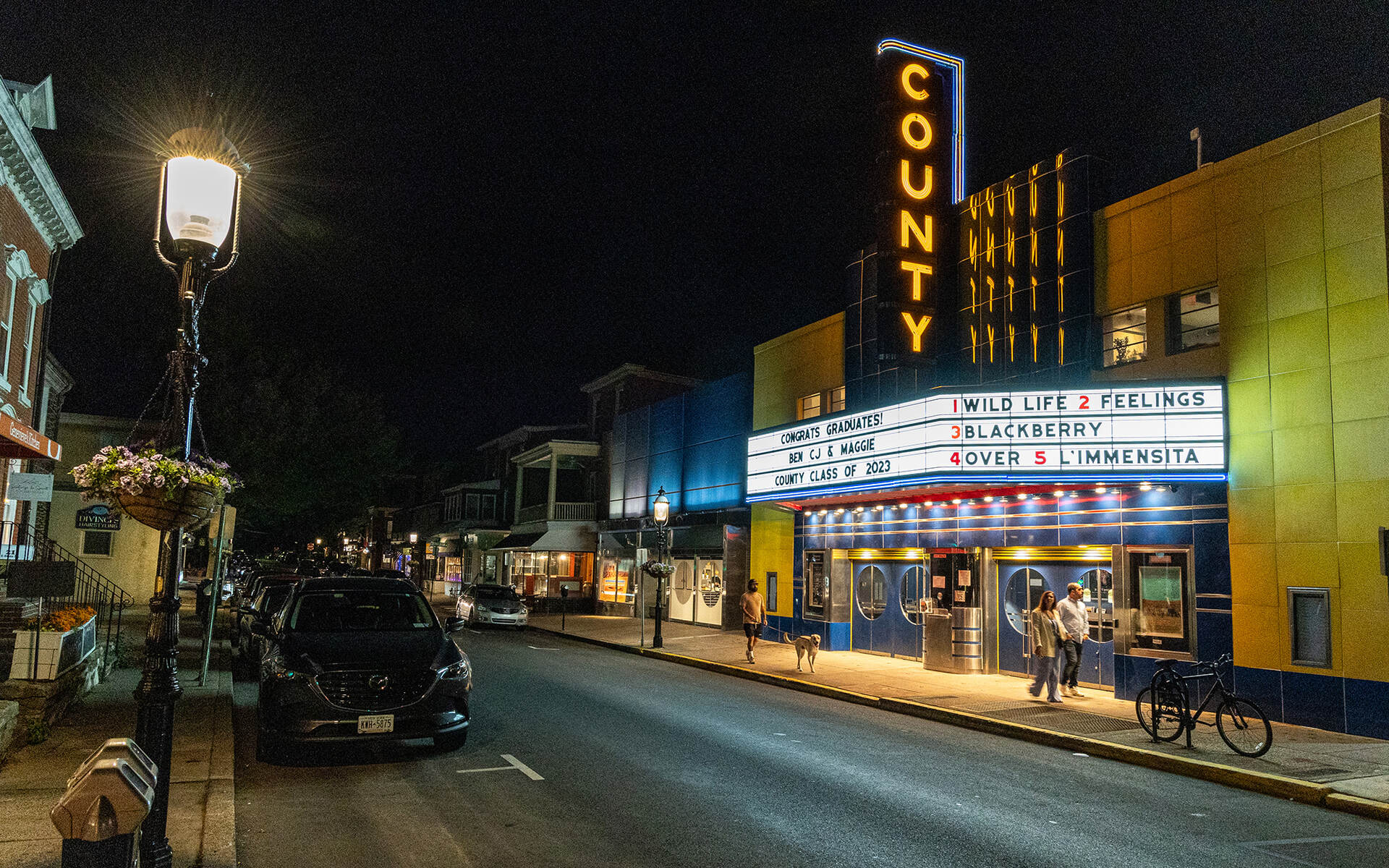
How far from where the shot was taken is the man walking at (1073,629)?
14.4 metres

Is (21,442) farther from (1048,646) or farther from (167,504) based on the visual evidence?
(1048,646)

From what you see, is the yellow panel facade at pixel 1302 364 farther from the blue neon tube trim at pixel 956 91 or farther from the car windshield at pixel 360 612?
the car windshield at pixel 360 612

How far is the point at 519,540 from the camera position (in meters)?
41.8

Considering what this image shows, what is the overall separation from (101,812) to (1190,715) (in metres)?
11.3

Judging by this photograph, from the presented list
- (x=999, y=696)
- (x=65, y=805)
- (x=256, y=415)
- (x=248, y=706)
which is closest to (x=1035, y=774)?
(x=999, y=696)

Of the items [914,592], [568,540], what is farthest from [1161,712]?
[568,540]

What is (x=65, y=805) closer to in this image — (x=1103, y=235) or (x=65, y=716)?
(x=65, y=716)

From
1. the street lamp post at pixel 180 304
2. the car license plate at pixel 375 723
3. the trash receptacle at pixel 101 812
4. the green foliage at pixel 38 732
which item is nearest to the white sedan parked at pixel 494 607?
the green foliage at pixel 38 732

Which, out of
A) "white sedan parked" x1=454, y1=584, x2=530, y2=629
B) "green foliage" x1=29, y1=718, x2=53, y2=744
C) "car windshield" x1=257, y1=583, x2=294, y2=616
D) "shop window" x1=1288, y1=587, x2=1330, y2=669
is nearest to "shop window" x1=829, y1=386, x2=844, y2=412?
"shop window" x1=1288, y1=587, x2=1330, y2=669

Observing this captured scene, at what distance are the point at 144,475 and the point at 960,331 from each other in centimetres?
1587

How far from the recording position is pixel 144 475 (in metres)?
6.09

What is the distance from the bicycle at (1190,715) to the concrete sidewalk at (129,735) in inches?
398

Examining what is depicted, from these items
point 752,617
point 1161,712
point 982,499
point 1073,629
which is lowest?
point 1161,712

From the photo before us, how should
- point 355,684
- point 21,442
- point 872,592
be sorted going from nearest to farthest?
point 355,684 → point 21,442 → point 872,592
